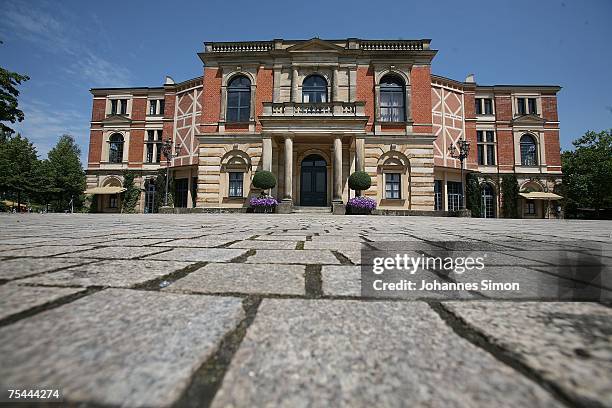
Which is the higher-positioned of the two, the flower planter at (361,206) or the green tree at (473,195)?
the green tree at (473,195)

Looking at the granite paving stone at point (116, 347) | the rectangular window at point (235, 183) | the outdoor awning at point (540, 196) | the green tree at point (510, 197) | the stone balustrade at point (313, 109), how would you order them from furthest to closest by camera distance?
1. the green tree at point (510, 197)
2. the outdoor awning at point (540, 196)
3. the rectangular window at point (235, 183)
4. the stone balustrade at point (313, 109)
5. the granite paving stone at point (116, 347)

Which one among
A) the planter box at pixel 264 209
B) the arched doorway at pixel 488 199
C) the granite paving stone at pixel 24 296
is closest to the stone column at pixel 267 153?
the planter box at pixel 264 209

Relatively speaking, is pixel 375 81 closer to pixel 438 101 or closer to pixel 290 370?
pixel 438 101

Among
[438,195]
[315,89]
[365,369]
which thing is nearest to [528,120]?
[438,195]

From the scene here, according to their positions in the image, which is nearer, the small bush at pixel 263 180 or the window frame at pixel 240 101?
the small bush at pixel 263 180

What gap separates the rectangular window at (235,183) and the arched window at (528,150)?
988 inches

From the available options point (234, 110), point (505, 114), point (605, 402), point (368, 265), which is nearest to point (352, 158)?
point (234, 110)

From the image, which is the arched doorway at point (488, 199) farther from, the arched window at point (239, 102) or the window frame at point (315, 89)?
the arched window at point (239, 102)

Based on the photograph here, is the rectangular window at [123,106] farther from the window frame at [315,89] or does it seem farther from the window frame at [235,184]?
the window frame at [315,89]

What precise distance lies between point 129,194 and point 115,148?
5.01 metres

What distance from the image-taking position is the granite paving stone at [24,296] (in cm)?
80

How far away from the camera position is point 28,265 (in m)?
1.44

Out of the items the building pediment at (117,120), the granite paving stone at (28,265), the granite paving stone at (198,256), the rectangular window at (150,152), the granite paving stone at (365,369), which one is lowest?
the granite paving stone at (365,369)

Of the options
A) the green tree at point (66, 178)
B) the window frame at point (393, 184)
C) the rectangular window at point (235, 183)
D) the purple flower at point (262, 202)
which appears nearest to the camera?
the purple flower at point (262, 202)
